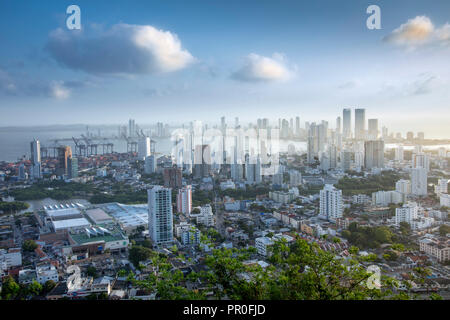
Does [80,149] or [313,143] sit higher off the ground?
[313,143]

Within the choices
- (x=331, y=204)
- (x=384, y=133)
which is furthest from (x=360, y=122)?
(x=384, y=133)

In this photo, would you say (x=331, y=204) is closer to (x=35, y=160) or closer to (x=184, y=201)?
(x=184, y=201)

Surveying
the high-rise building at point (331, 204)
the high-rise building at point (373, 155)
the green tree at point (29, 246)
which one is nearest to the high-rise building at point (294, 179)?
the high-rise building at point (373, 155)

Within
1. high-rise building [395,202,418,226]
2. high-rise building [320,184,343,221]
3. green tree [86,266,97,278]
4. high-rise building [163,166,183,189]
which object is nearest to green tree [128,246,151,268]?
green tree [86,266,97,278]

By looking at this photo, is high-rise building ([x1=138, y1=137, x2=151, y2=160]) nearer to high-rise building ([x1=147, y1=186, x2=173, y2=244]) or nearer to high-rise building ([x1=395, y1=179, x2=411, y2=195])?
high-rise building ([x1=147, y1=186, x2=173, y2=244])

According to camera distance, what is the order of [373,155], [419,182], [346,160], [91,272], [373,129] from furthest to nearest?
[346,160], [373,155], [419,182], [373,129], [91,272]

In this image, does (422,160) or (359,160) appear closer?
(422,160)
